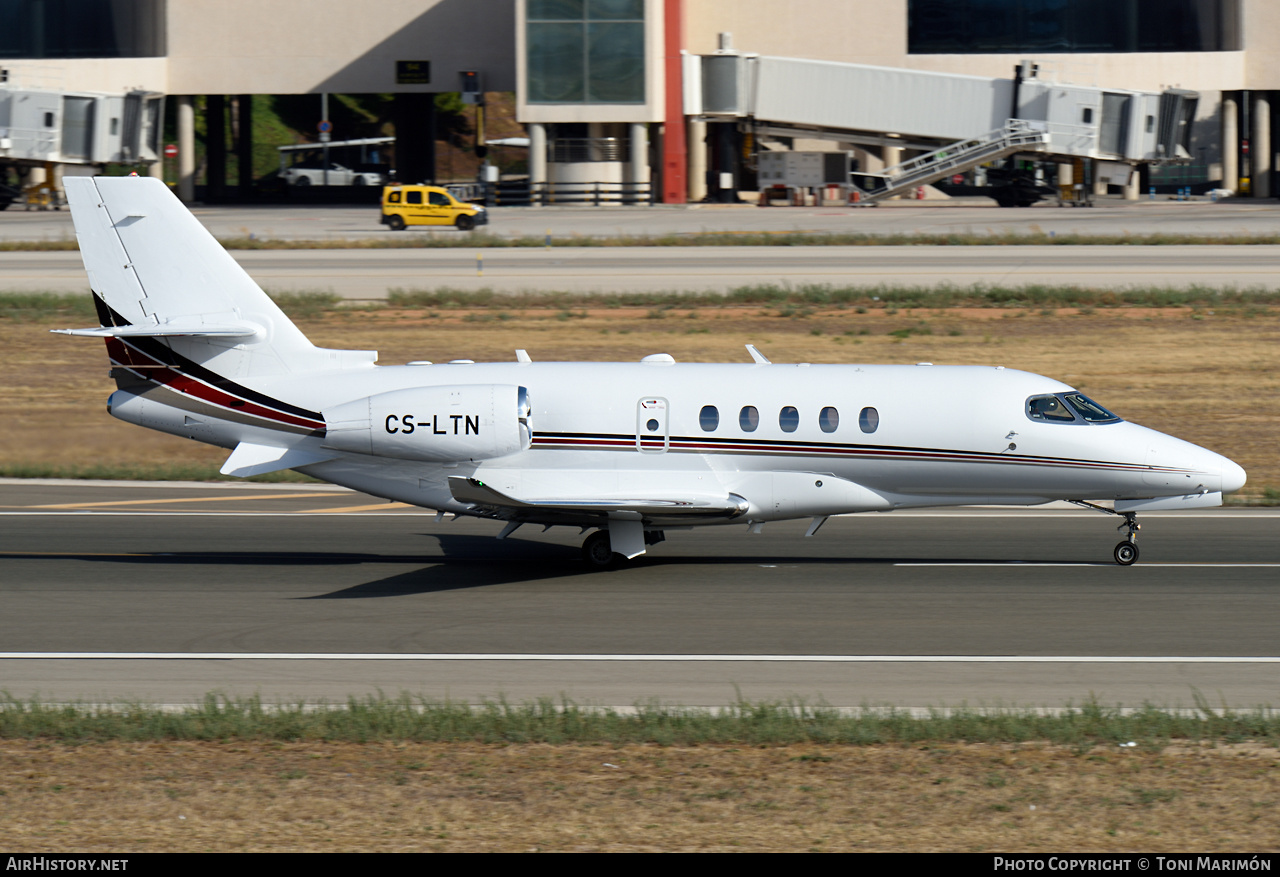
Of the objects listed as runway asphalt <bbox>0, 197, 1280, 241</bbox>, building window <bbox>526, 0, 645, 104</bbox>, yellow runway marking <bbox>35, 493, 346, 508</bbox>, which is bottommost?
yellow runway marking <bbox>35, 493, 346, 508</bbox>

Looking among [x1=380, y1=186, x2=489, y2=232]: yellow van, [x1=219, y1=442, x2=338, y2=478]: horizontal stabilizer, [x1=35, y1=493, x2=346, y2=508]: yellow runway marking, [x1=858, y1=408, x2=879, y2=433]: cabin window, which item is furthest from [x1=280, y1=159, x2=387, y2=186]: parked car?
[x1=858, y1=408, x2=879, y2=433]: cabin window

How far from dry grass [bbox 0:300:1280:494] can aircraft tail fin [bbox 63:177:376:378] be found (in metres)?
9.01

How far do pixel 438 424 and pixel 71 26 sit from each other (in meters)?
82.9

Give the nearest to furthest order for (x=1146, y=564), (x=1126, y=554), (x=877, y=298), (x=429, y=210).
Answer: (x=1126, y=554) → (x=1146, y=564) → (x=877, y=298) → (x=429, y=210)

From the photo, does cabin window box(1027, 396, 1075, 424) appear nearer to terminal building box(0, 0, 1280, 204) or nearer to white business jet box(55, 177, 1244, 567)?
white business jet box(55, 177, 1244, 567)

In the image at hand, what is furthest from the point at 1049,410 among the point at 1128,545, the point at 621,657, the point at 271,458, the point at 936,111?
the point at 936,111

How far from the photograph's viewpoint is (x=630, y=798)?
11211 mm

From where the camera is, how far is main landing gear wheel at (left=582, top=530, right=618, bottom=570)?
68.1 ft

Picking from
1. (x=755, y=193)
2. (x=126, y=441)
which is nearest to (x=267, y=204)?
(x=755, y=193)

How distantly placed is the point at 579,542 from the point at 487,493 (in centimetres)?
452

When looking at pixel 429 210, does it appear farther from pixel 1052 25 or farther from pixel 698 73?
pixel 1052 25

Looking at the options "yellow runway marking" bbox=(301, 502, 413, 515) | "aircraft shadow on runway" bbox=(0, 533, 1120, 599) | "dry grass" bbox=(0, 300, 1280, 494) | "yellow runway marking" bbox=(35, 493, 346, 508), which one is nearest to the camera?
"aircraft shadow on runway" bbox=(0, 533, 1120, 599)

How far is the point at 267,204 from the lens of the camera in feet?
324

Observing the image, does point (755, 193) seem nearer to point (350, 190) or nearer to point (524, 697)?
point (350, 190)
